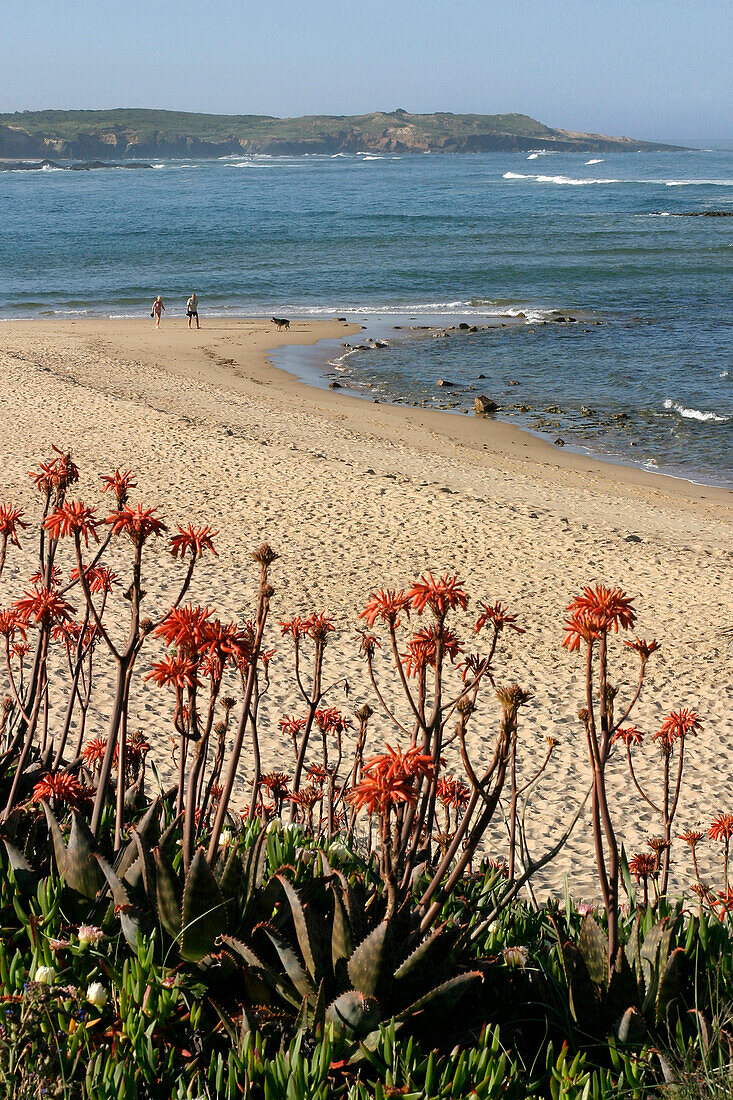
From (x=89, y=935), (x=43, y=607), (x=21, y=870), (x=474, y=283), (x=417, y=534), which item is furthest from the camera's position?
(x=474, y=283)

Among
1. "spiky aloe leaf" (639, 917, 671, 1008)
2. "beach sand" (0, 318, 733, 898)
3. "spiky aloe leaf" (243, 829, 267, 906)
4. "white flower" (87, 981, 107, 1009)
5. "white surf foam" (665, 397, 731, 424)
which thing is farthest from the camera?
"white surf foam" (665, 397, 731, 424)

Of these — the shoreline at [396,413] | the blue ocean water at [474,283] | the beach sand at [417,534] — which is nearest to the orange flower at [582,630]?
the beach sand at [417,534]

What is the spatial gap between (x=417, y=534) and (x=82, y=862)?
27.4ft

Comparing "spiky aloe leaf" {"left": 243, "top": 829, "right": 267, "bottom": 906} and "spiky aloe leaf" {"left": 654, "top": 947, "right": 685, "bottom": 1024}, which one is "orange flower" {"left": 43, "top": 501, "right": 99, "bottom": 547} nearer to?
"spiky aloe leaf" {"left": 243, "top": 829, "right": 267, "bottom": 906}

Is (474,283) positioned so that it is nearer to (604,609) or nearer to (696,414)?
(696,414)

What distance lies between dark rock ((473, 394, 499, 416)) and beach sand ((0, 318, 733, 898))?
44 centimetres

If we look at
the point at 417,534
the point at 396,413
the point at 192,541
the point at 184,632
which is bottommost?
the point at 417,534

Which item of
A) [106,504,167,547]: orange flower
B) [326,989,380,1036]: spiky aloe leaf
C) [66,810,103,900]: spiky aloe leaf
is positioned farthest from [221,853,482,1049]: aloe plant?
[106,504,167,547]: orange flower

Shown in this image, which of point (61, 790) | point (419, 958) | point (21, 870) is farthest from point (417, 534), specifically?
point (419, 958)

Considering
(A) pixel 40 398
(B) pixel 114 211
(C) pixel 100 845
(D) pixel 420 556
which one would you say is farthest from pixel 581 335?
(B) pixel 114 211

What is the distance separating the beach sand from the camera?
7.04 m

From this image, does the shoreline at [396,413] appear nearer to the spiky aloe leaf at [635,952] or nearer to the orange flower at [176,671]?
the spiky aloe leaf at [635,952]

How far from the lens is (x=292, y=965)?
267 cm

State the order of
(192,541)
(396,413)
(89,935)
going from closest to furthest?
1. (192,541)
2. (89,935)
3. (396,413)
